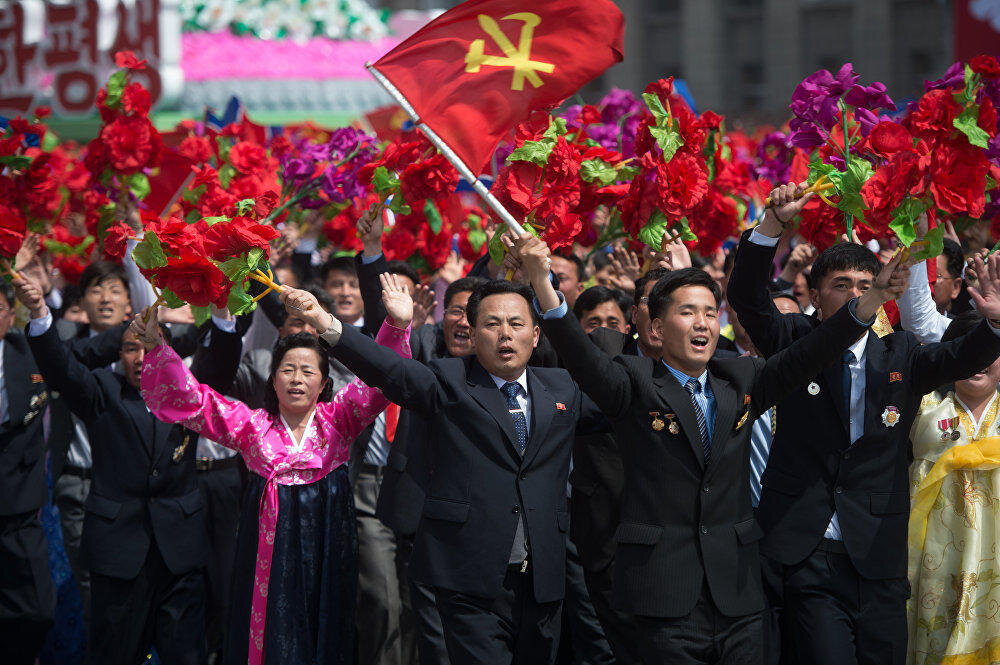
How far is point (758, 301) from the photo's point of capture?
4238 millimetres

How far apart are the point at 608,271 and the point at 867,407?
2.12 m

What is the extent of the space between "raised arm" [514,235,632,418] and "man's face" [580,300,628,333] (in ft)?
5.18

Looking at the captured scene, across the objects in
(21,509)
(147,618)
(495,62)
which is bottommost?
(147,618)

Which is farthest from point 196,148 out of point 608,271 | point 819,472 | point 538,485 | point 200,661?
point 819,472

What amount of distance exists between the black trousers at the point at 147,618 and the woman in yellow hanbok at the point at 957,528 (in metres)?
2.94

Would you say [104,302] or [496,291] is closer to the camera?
[496,291]

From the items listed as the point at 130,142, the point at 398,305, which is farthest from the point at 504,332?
the point at 130,142

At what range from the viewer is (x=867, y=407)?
4180 mm

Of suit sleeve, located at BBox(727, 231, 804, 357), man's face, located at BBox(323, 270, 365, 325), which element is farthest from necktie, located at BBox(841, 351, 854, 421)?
man's face, located at BBox(323, 270, 365, 325)

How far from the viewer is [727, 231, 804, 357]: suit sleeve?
13.6ft

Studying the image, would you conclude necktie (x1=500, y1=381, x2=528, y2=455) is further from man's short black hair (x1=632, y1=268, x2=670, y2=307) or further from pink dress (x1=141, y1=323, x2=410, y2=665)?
man's short black hair (x1=632, y1=268, x2=670, y2=307)

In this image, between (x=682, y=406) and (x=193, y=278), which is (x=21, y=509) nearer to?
(x=193, y=278)

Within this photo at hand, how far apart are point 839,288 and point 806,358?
2.15ft

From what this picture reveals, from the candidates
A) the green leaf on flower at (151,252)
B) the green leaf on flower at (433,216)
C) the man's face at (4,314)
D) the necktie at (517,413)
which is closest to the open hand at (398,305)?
the necktie at (517,413)
